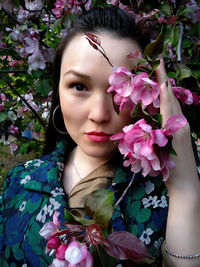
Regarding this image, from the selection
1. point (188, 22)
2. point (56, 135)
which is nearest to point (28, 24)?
point (56, 135)

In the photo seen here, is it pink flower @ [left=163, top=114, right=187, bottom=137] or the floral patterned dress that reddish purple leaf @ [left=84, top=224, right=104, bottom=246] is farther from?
the floral patterned dress

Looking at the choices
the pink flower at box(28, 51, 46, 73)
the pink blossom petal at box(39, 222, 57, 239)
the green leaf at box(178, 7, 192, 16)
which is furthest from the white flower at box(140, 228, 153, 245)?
the pink flower at box(28, 51, 46, 73)

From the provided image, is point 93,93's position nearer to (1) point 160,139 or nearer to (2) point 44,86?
(1) point 160,139

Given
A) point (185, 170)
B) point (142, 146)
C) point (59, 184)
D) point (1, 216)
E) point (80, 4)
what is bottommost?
point (1, 216)

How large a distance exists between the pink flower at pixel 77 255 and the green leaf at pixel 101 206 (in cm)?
7

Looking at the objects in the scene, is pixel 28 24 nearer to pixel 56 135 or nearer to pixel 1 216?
pixel 56 135

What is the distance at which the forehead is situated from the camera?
3.02 ft

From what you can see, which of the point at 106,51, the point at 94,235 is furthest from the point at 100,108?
the point at 94,235

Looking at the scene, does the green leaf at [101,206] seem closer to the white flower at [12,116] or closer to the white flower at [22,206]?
the white flower at [22,206]

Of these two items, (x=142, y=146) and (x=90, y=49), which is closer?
(x=142, y=146)

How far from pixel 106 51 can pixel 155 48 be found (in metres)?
0.25

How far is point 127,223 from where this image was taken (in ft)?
3.34

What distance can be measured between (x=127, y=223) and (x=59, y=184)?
329mm

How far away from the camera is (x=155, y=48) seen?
2.36ft
